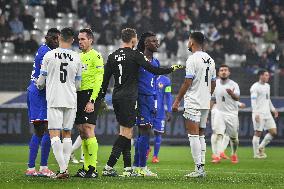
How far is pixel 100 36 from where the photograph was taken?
98.5 ft

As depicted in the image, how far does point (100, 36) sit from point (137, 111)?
17.5 m

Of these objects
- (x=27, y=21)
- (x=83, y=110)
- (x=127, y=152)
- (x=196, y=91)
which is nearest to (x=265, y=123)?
(x=196, y=91)

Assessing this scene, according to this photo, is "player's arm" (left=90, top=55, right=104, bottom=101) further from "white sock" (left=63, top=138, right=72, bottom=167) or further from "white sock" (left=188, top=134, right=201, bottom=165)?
"white sock" (left=188, top=134, right=201, bottom=165)

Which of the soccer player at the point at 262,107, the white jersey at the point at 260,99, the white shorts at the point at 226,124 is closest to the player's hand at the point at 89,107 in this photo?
the white shorts at the point at 226,124

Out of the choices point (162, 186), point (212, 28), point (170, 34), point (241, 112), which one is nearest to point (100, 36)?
point (170, 34)

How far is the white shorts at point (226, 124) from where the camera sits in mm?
19203

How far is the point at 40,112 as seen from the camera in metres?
12.6

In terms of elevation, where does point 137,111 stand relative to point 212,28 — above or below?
below

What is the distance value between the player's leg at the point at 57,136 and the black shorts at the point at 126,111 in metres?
1.17

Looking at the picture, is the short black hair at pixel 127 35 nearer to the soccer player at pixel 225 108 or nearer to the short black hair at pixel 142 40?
the short black hair at pixel 142 40

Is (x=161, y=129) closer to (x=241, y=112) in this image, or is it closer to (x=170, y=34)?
(x=241, y=112)

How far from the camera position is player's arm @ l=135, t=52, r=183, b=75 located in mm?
12070

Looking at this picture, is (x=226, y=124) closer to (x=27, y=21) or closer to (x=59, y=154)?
(x=59, y=154)

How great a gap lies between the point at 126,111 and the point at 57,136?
1358 mm
